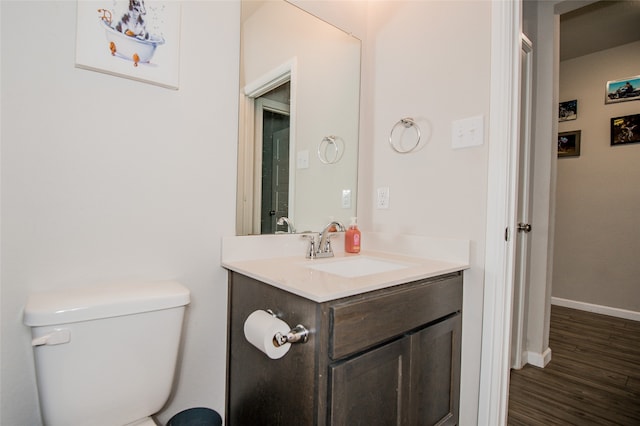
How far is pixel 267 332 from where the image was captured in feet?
2.73

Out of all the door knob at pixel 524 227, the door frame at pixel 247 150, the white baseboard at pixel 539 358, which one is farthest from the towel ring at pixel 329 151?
the white baseboard at pixel 539 358

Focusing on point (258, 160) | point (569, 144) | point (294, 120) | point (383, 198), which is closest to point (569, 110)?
point (569, 144)

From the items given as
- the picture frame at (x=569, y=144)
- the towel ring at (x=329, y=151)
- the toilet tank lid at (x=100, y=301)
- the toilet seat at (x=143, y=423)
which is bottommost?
the toilet seat at (x=143, y=423)

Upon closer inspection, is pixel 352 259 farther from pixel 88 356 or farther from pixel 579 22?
pixel 579 22

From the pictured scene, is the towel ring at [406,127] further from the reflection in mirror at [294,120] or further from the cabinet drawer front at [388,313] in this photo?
the cabinet drawer front at [388,313]

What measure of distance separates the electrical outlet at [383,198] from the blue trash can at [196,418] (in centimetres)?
114

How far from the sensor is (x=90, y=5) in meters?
0.94

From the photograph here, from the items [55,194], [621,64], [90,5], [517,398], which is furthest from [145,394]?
[621,64]

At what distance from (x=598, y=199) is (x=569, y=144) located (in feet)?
2.04

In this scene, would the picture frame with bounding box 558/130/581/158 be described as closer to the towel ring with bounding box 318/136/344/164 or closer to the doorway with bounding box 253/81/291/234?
the towel ring with bounding box 318/136/344/164

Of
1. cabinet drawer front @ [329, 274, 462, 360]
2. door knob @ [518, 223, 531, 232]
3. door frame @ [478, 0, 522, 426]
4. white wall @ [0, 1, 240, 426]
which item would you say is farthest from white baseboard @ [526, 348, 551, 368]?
white wall @ [0, 1, 240, 426]

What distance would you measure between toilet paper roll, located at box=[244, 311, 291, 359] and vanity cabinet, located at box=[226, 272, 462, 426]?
0.05 metres

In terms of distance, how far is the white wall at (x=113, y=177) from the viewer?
865mm

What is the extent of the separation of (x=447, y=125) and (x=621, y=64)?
2.91 m
